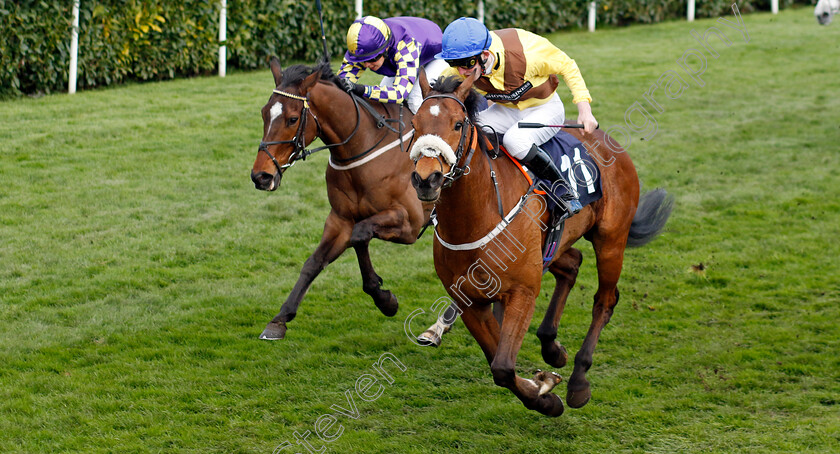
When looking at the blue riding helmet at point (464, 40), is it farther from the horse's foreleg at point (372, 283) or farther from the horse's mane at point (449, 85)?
the horse's foreleg at point (372, 283)

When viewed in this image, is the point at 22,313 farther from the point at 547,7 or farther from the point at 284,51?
the point at 547,7

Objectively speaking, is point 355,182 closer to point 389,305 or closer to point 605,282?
point 389,305

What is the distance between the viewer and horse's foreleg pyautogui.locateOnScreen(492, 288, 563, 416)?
414 cm

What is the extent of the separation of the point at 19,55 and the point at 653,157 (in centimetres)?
779

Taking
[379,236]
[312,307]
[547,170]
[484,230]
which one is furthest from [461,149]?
[312,307]

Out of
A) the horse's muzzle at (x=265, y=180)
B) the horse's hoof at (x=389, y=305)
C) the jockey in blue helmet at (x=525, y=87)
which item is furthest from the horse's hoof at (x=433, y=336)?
the jockey in blue helmet at (x=525, y=87)

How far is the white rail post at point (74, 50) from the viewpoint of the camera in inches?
426

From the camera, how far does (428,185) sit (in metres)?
3.57

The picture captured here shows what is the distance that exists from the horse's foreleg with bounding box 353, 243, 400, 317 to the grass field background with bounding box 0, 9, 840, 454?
1.14 ft

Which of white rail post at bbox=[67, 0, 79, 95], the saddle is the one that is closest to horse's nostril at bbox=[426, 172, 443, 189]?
the saddle

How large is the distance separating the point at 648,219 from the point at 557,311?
37.7 inches

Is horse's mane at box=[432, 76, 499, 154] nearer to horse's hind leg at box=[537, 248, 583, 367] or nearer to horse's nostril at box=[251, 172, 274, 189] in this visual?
horse's hind leg at box=[537, 248, 583, 367]

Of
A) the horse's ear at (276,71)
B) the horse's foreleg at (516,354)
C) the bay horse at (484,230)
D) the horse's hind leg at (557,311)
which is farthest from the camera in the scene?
the horse's ear at (276,71)

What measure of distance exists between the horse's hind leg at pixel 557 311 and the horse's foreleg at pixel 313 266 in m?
1.40
